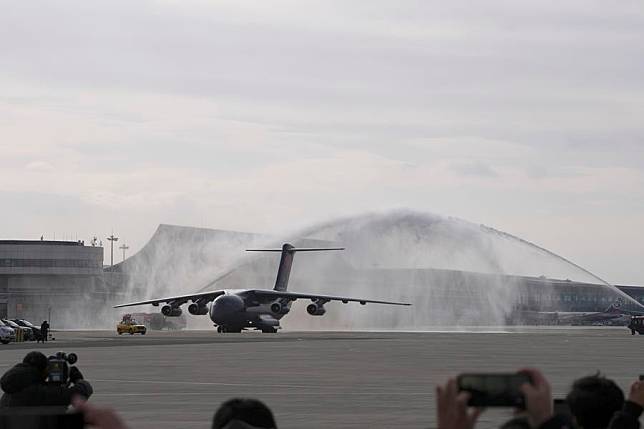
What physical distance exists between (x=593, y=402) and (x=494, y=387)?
215 centimetres

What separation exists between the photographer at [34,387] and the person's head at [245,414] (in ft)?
23.7

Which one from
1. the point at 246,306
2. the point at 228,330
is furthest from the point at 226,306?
the point at 228,330

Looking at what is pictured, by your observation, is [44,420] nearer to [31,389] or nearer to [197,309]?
[31,389]

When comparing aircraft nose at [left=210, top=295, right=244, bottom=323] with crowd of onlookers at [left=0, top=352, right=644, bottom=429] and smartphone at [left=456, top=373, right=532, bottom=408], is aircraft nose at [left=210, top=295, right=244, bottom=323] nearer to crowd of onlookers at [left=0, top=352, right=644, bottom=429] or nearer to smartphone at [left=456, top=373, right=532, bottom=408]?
crowd of onlookers at [left=0, top=352, right=644, bottom=429]

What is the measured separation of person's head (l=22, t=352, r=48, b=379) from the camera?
1309 cm

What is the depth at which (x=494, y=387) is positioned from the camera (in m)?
5.10

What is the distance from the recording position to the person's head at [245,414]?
5.98 m

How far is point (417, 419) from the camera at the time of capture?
23.0 meters

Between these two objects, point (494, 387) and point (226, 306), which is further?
point (226, 306)

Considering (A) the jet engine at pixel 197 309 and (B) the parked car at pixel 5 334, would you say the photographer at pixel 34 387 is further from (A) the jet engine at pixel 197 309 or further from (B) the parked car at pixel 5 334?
(A) the jet engine at pixel 197 309

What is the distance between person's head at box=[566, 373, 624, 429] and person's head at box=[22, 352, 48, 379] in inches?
287

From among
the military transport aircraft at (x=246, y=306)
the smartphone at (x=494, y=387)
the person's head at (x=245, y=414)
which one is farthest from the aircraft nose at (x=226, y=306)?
the smartphone at (x=494, y=387)

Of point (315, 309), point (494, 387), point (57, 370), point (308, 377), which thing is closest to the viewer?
point (494, 387)

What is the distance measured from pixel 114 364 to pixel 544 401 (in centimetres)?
4164
